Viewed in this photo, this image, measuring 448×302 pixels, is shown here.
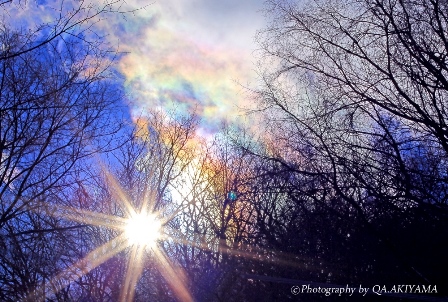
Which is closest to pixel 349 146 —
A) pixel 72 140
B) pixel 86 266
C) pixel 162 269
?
pixel 72 140

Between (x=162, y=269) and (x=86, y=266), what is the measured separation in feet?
12.1

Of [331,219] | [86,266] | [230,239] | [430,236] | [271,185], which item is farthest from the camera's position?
[86,266]

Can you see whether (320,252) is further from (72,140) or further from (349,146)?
(72,140)

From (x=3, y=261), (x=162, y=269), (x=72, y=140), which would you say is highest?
(x=162, y=269)

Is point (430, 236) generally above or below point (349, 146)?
below

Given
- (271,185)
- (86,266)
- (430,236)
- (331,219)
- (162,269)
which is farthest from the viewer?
(162,269)

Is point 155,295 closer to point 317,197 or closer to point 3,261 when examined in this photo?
point 3,261

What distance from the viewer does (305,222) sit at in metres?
6.14

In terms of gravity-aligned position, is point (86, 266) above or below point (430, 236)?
above

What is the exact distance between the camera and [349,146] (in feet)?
17.6

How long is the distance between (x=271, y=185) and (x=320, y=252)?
51.4 inches

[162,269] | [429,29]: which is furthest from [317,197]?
[162,269]

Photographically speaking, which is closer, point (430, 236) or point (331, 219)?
point (430, 236)

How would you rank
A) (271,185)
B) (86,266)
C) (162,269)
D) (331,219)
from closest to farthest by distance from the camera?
1. (331,219)
2. (271,185)
3. (86,266)
4. (162,269)
